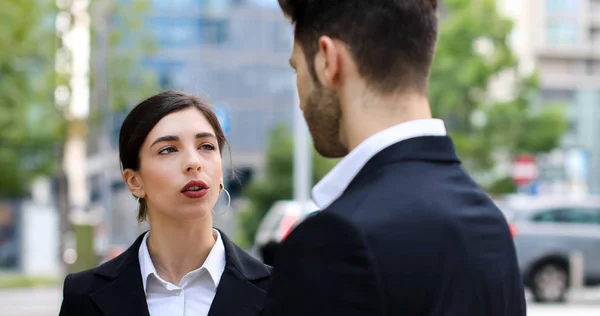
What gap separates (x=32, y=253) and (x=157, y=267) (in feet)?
106

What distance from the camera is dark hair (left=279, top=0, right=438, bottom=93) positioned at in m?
1.76

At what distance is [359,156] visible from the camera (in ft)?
5.69

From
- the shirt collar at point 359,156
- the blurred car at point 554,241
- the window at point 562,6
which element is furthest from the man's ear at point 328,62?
the window at point 562,6

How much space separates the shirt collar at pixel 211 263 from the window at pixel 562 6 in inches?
3305

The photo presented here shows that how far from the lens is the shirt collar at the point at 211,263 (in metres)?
2.98

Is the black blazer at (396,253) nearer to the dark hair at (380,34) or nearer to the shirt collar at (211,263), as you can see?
the dark hair at (380,34)

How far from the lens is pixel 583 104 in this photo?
268 ft

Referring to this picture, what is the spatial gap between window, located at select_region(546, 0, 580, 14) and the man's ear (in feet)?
279

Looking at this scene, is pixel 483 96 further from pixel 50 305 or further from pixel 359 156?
pixel 359 156

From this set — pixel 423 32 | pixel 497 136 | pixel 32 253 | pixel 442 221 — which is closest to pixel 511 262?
pixel 442 221

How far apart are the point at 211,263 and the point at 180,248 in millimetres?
100

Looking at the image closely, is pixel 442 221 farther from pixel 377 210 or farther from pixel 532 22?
pixel 532 22

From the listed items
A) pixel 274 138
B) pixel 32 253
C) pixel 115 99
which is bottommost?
pixel 32 253

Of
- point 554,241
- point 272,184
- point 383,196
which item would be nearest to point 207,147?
point 383,196
